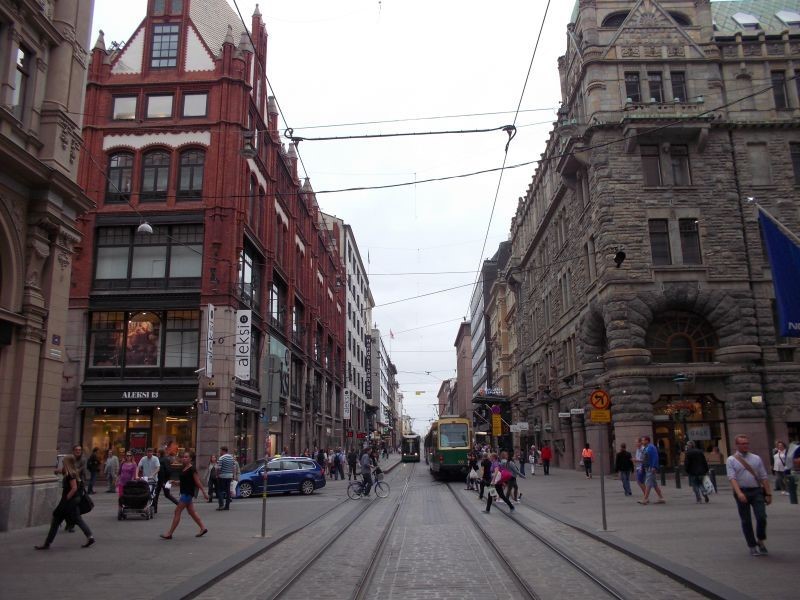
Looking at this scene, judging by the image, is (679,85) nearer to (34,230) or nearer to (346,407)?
(34,230)

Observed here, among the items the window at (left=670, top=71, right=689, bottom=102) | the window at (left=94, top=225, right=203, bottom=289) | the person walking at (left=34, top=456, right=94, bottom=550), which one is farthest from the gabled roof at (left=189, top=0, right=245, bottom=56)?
the person walking at (left=34, top=456, right=94, bottom=550)

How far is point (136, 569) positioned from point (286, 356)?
107 ft

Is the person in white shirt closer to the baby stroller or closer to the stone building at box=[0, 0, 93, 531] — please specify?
the baby stroller

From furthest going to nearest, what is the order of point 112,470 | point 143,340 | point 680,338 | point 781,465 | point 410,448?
point 410,448, point 680,338, point 143,340, point 112,470, point 781,465

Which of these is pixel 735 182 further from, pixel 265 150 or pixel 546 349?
pixel 265 150

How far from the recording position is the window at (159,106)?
33188 millimetres

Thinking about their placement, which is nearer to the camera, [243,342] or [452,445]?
[243,342]

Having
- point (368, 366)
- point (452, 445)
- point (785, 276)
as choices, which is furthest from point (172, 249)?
point (368, 366)

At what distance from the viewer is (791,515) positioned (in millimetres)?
14523

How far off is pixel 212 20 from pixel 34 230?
24001 mm

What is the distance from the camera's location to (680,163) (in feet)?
110

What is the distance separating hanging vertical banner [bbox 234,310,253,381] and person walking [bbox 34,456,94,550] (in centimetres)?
1835

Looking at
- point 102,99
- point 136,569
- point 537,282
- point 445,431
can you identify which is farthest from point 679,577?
point 537,282

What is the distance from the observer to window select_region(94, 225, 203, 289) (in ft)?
103
